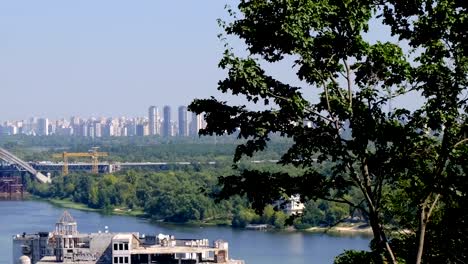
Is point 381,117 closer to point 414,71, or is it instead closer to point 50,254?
point 414,71

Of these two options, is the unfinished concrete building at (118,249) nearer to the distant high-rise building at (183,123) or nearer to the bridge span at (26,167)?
the bridge span at (26,167)

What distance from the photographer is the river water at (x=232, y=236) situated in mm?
25500

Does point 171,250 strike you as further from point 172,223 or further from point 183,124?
point 183,124

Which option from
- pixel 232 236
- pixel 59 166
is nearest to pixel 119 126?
pixel 59 166

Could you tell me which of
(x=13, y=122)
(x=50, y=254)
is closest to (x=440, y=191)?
(x=50, y=254)

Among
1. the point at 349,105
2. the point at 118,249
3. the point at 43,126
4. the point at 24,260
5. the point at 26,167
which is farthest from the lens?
the point at 43,126

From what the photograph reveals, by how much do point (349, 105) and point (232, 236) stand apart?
91.7 feet

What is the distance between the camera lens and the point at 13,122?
15138 cm

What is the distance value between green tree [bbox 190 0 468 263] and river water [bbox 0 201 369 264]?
19.1 meters

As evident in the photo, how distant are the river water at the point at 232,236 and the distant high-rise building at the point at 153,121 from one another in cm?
7992

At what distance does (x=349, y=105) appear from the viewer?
4582mm

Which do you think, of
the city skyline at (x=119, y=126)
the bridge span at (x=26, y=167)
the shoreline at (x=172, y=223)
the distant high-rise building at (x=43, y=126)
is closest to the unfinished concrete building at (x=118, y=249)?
the shoreline at (x=172, y=223)

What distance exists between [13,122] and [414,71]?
489ft

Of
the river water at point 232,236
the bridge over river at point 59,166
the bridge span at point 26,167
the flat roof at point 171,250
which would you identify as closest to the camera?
the flat roof at point 171,250
